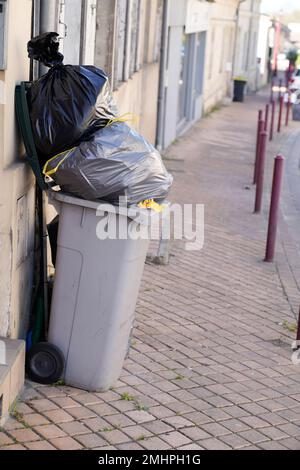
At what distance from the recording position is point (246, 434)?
515cm

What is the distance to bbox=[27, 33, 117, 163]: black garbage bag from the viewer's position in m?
5.32

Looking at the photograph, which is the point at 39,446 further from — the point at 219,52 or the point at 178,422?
the point at 219,52

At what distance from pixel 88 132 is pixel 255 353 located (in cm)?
211

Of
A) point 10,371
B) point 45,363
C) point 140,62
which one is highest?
point 140,62

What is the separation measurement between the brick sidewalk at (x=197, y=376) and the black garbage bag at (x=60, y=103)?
1.42 metres

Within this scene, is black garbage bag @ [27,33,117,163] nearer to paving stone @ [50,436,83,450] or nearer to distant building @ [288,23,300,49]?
paving stone @ [50,436,83,450]

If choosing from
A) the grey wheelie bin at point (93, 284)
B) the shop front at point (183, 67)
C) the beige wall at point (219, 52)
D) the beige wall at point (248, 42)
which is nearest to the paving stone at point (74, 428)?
the grey wheelie bin at point (93, 284)

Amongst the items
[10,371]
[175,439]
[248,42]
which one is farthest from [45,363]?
[248,42]

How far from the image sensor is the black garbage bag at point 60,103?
17.5ft

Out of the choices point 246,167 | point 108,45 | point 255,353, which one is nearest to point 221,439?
point 255,353

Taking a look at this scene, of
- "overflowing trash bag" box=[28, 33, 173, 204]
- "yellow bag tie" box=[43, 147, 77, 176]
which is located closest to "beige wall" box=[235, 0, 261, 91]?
"overflowing trash bag" box=[28, 33, 173, 204]

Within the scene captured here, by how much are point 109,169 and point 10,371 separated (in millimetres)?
1213

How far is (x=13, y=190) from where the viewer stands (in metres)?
5.14

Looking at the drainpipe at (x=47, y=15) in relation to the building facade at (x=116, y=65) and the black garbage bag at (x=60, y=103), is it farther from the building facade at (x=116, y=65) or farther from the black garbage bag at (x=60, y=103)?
the black garbage bag at (x=60, y=103)
